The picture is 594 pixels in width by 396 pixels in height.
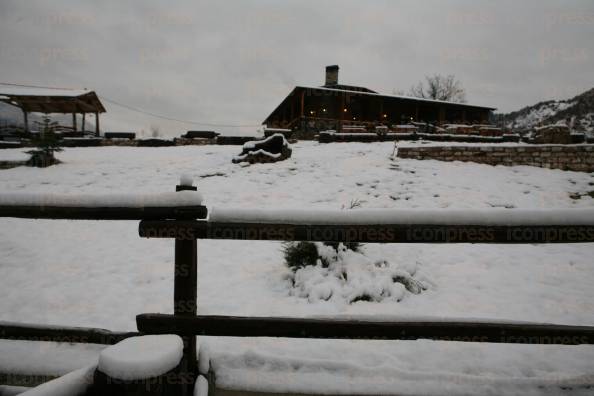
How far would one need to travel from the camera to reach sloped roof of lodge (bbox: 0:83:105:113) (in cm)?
2216

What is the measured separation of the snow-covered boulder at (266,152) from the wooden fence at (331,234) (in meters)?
9.28

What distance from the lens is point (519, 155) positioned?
10258 millimetres

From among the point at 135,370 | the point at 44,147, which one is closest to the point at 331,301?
the point at 135,370

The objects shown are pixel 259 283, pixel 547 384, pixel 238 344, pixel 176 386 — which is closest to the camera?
pixel 176 386

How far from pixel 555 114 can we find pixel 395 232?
8538cm

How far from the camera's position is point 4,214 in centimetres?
189

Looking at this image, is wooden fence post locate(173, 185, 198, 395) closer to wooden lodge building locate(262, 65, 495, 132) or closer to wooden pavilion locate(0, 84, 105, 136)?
wooden lodge building locate(262, 65, 495, 132)

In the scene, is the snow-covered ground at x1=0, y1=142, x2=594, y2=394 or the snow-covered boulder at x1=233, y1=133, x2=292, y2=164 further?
the snow-covered boulder at x1=233, y1=133, x2=292, y2=164

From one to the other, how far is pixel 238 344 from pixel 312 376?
43.0 inches

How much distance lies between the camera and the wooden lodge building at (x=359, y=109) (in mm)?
24531

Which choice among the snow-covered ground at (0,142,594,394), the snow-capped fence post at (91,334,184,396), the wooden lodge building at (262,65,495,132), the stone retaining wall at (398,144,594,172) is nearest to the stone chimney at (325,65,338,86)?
the wooden lodge building at (262,65,495,132)

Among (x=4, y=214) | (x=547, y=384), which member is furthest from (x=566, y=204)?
(x=4, y=214)

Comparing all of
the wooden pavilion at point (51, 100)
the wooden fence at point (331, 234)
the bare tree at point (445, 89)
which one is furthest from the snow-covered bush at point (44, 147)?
the bare tree at point (445, 89)

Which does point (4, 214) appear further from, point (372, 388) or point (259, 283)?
point (259, 283)
